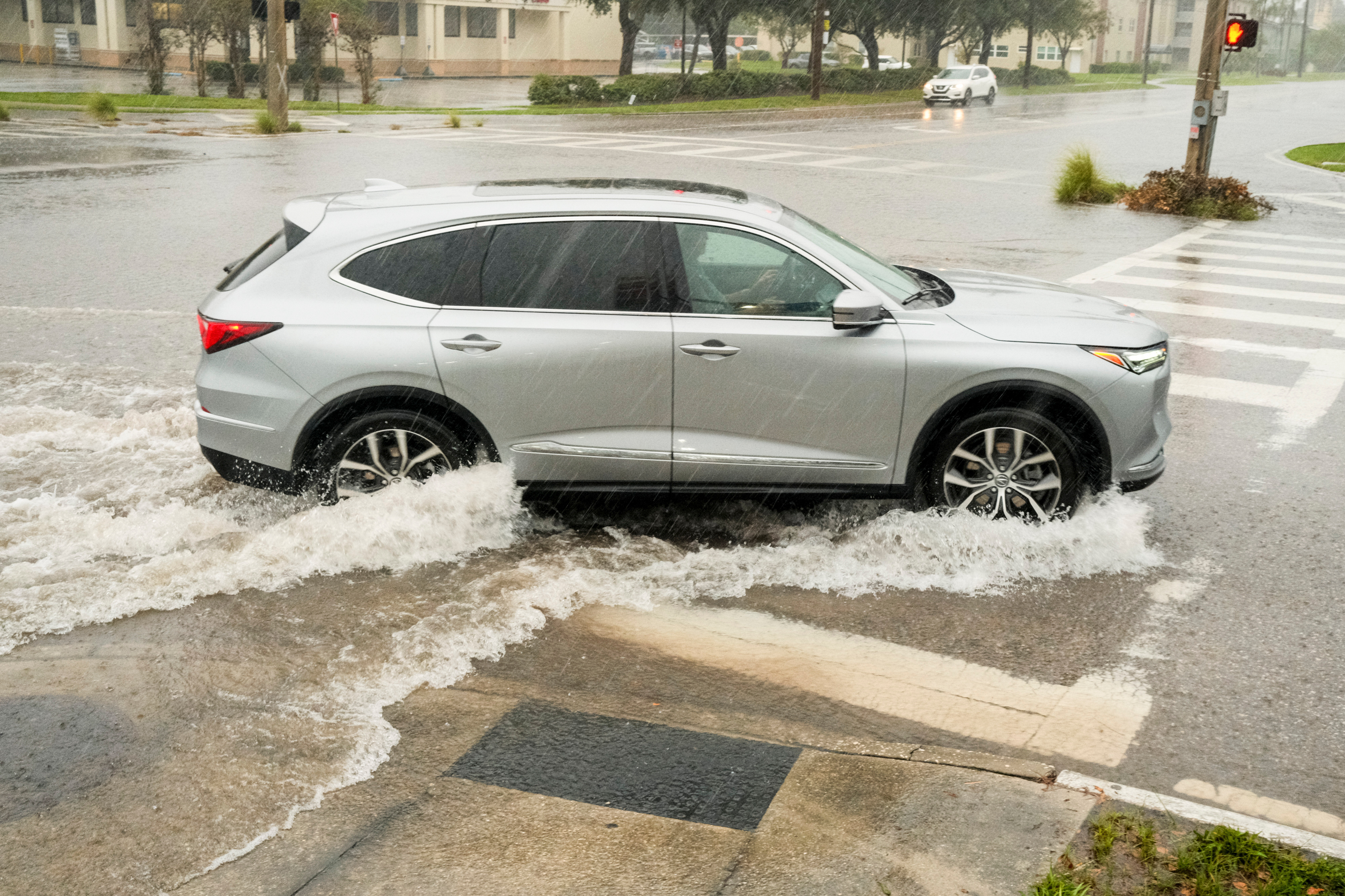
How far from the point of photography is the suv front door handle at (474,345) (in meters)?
5.53

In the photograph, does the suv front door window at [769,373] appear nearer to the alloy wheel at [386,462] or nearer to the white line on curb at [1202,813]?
the alloy wheel at [386,462]

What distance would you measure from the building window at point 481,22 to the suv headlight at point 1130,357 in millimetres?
71683

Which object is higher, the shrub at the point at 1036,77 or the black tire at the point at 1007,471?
the shrub at the point at 1036,77

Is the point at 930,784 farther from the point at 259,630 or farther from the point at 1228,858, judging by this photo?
the point at 259,630

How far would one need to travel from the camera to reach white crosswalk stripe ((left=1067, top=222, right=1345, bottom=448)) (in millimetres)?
8766

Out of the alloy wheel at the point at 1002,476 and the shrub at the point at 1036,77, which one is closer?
the alloy wheel at the point at 1002,476

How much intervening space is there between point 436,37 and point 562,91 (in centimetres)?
2899

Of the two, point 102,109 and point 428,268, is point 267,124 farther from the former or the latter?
point 428,268

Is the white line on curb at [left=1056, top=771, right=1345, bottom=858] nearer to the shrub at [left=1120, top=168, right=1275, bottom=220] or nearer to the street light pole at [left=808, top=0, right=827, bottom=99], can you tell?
the shrub at [left=1120, top=168, right=1275, bottom=220]

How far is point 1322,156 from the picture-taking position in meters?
28.6

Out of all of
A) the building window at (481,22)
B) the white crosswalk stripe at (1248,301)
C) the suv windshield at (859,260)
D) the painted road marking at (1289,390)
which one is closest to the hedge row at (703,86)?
the building window at (481,22)

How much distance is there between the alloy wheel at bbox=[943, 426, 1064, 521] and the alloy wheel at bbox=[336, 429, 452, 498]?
7.60 ft

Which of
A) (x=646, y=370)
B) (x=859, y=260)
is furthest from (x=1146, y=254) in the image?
(x=646, y=370)

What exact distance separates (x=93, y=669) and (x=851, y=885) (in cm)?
294
